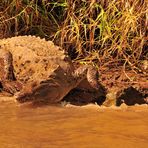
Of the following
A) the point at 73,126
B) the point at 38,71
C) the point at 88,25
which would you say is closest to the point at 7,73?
the point at 38,71

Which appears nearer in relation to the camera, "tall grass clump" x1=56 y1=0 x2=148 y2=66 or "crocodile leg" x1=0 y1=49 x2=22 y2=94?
"crocodile leg" x1=0 y1=49 x2=22 y2=94

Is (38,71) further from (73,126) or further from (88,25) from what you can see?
(73,126)

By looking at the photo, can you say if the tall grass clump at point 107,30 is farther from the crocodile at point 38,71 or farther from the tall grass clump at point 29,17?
the crocodile at point 38,71

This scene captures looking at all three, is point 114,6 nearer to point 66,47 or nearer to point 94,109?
point 66,47

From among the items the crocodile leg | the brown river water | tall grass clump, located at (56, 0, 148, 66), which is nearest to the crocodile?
the crocodile leg

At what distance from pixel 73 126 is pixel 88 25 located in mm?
2091

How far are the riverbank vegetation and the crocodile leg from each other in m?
0.56

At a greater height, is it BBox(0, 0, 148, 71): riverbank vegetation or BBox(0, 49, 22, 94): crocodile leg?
BBox(0, 0, 148, 71): riverbank vegetation

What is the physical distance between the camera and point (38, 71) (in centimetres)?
470

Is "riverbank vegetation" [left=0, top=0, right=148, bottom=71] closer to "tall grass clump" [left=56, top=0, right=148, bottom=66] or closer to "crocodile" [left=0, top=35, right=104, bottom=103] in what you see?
"tall grass clump" [left=56, top=0, right=148, bottom=66]

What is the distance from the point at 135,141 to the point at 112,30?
2380 mm

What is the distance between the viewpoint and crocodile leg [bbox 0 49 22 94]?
16.2 feet

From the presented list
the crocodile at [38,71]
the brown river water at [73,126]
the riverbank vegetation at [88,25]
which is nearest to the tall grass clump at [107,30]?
the riverbank vegetation at [88,25]

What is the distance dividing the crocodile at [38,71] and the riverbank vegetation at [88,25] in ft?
1.26
